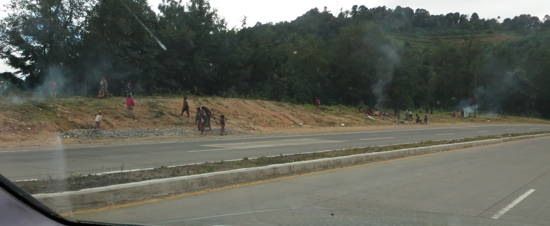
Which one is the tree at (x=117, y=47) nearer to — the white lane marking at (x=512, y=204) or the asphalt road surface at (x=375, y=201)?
the asphalt road surface at (x=375, y=201)

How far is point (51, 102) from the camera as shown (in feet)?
77.4

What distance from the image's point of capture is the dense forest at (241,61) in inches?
1195

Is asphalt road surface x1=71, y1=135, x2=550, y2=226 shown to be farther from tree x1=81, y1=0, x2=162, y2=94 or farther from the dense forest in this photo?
tree x1=81, y1=0, x2=162, y2=94

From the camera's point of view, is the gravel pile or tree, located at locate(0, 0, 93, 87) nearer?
the gravel pile

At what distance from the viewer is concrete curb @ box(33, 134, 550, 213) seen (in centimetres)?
586

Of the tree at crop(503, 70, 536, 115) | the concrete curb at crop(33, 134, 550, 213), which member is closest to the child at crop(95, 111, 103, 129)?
the concrete curb at crop(33, 134, 550, 213)

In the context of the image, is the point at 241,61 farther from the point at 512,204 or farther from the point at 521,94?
the point at 521,94

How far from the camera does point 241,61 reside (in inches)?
1837

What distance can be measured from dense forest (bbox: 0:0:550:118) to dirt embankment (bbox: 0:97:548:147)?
17.0 ft

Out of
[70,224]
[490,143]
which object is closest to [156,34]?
[490,143]

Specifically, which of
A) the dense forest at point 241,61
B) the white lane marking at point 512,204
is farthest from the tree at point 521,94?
the white lane marking at point 512,204

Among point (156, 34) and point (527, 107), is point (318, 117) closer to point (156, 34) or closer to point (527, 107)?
point (156, 34)

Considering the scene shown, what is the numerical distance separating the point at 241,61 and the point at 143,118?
22.0 m

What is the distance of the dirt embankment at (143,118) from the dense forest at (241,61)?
5185 mm
